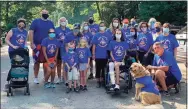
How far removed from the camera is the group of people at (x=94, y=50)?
7.82m

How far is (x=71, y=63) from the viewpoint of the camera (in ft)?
26.7

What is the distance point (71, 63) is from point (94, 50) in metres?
0.85

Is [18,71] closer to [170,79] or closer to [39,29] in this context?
[39,29]

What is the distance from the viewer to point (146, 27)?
8.86 metres

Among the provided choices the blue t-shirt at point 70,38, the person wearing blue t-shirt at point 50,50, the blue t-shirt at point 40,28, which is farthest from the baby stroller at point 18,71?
the blue t-shirt at point 70,38

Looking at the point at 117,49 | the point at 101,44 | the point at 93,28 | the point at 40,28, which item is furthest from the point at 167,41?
the point at 40,28

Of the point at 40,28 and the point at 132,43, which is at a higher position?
the point at 40,28

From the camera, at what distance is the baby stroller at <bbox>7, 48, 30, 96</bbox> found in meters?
7.68

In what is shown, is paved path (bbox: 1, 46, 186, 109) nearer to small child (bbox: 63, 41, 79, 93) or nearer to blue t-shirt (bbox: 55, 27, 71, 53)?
small child (bbox: 63, 41, 79, 93)

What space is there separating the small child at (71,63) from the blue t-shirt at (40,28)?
3.13ft

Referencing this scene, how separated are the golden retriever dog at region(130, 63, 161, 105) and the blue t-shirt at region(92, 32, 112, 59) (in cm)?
171

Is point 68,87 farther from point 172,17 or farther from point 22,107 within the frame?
point 172,17

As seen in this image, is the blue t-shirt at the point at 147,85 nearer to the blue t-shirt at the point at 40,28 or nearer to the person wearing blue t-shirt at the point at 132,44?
the person wearing blue t-shirt at the point at 132,44

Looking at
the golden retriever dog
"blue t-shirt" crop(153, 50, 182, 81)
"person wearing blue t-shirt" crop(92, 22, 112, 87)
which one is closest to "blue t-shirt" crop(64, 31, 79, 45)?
Result: "person wearing blue t-shirt" crop(92, 22, 112, 87)
